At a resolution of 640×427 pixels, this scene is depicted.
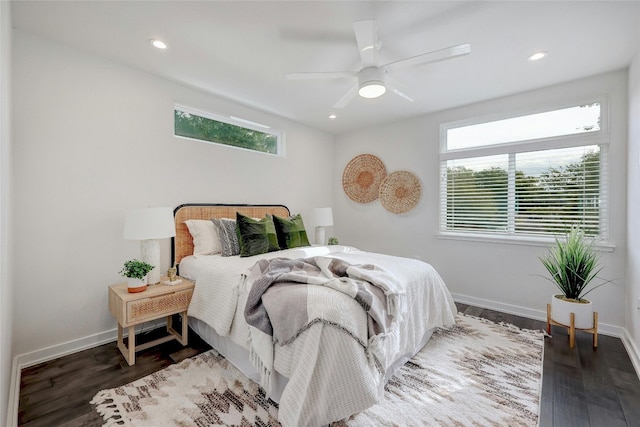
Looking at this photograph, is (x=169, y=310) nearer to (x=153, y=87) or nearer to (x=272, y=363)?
(x=272, y=363)

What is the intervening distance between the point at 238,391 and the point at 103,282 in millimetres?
1709

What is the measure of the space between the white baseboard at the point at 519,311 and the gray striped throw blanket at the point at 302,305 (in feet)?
7.30

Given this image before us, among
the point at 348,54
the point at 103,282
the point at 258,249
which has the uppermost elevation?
the point at 348,54

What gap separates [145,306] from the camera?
2244mm

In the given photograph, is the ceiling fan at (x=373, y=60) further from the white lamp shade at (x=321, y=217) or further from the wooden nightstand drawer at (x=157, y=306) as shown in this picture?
the wooden nightstand drawer at (x=157, y=306)

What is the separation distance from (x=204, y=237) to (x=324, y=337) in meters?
2.03

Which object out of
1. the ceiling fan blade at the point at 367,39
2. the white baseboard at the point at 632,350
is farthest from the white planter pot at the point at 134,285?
the white baseboard at the point at 632,350

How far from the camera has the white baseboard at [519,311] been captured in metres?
2.79

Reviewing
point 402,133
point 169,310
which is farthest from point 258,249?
point 402,133

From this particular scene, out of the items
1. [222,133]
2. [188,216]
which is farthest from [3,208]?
[222,133]

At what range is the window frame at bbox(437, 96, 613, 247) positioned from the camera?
2.88 meters

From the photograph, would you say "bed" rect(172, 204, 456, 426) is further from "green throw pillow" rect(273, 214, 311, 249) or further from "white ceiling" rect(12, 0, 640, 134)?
"white ceiling" rect(12, 0, 640, 134)

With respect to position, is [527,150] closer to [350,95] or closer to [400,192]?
[400,192]

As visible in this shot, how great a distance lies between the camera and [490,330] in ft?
9.43
